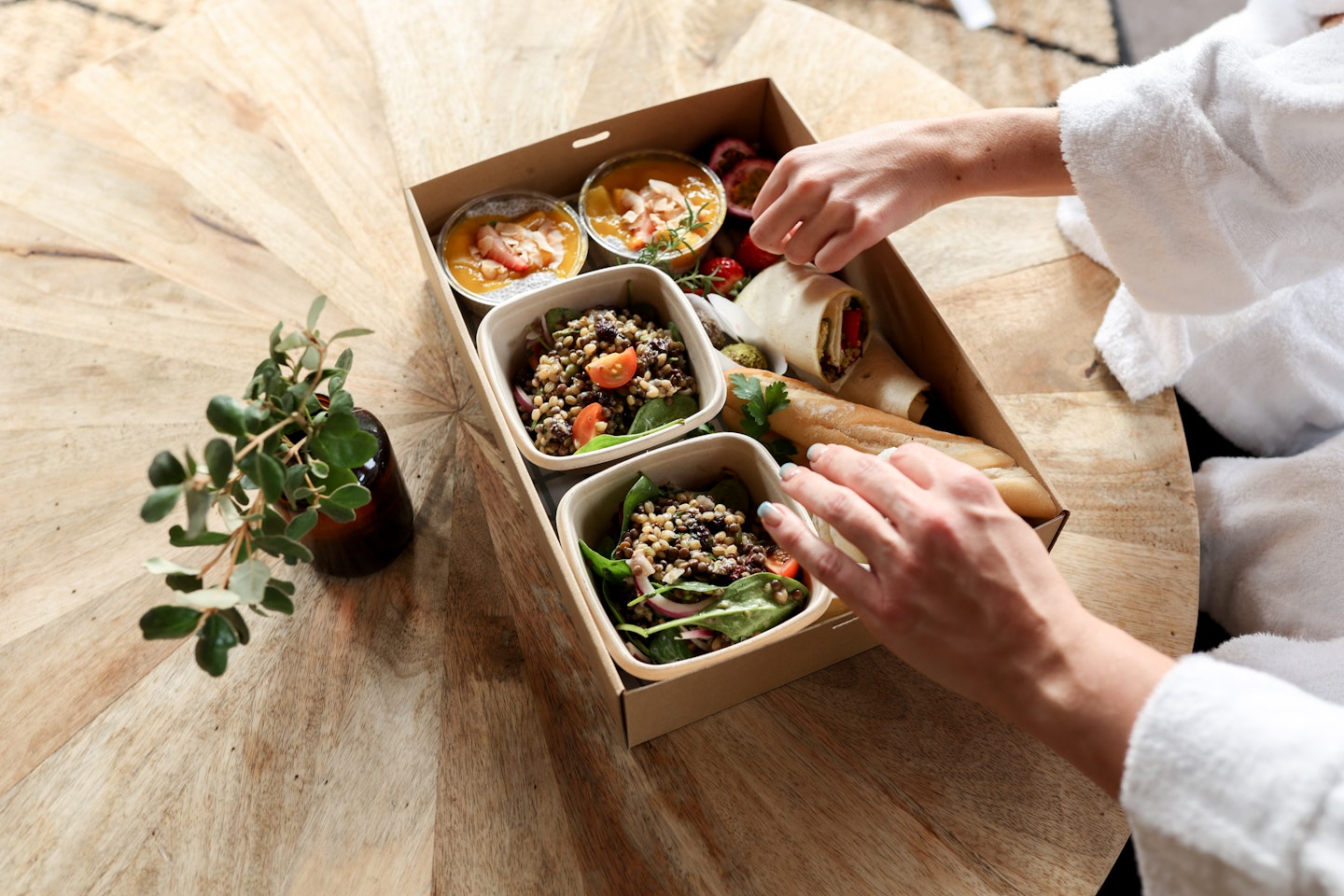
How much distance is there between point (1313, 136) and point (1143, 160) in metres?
0.18

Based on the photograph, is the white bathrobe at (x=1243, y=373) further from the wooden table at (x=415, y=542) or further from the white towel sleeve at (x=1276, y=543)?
the wooden table at (x=415, y=542)

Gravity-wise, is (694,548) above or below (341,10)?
below

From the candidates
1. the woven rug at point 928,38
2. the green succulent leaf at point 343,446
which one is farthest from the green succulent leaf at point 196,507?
the woven rug at point 928,38

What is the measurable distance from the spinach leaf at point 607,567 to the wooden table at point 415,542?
0.11m

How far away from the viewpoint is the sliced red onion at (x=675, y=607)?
1086 millimetres

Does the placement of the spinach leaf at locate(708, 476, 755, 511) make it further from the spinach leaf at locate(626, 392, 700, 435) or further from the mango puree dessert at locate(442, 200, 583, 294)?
the mango puree dessert at locate(442, 200, 583, 294)

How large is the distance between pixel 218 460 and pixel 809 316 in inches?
30.4

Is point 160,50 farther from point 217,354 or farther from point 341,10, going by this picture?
point 217,354

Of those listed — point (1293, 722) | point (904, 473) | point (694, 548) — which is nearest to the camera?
point (1293, 722)

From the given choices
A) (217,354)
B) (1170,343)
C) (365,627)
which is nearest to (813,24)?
(1170,343)

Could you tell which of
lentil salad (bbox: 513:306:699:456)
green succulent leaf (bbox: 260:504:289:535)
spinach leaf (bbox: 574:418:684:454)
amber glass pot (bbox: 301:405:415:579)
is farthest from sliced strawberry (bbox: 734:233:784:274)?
green succulent leaf (bbox: 260:504:289:535)

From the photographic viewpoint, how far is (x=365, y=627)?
3.83 ft

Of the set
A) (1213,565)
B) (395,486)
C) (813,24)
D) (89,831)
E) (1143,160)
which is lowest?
(1213,565)

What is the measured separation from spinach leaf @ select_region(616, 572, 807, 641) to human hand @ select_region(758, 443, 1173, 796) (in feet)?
0.33
